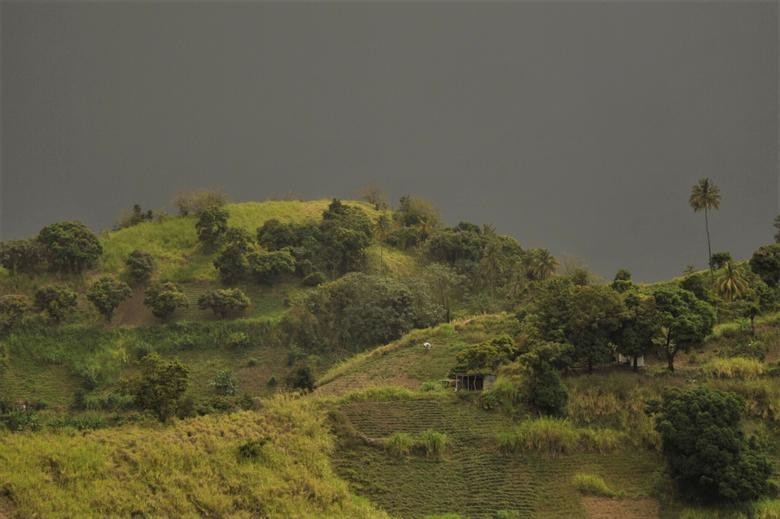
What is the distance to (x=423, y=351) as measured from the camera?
5262cm

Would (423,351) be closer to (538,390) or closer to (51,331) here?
(538,390)

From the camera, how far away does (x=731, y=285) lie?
49281 millimetres

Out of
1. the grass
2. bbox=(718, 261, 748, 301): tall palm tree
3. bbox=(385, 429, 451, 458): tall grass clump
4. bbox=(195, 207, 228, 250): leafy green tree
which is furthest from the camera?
bbox=(195, 207, 228, 250): leafy green tree

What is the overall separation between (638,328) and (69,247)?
1862 inches

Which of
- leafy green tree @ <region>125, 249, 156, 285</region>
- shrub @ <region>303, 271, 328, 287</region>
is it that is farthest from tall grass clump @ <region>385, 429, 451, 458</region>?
leafy green tree @ <region>125, 249, 156, 285</region>

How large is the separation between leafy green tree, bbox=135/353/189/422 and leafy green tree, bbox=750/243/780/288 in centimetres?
3919

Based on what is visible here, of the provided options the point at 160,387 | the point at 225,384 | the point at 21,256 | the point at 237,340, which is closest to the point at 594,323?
the point at 160,387

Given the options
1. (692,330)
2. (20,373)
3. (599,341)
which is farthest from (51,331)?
(692,330)

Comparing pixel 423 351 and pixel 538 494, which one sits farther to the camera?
pixel 423 351

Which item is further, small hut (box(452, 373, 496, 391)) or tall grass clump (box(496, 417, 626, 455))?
small hut (box(452, 373, 496, 391))

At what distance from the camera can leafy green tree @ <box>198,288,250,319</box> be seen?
64.4m

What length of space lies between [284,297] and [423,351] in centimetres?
2113

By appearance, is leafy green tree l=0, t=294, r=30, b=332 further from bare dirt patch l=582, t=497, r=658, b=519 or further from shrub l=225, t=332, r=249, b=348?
bare dirt patch l=582, t=497, r=658, b=519

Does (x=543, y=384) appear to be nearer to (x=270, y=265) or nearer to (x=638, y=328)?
(x=638, y=328)
